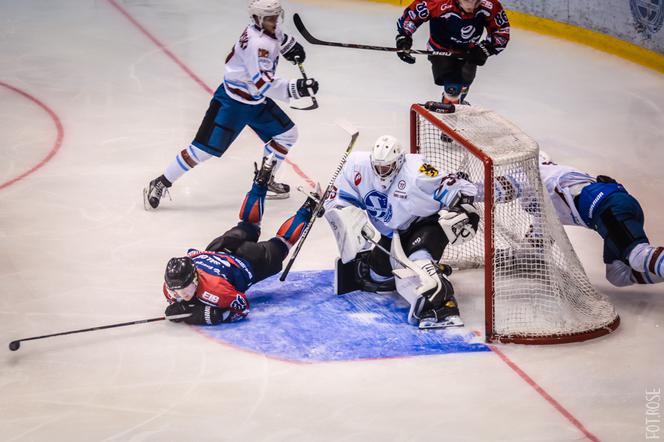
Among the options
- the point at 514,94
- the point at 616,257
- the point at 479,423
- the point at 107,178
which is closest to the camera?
the point at 479,423

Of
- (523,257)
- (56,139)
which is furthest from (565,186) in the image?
(56,139)

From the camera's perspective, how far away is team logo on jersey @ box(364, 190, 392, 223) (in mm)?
5562

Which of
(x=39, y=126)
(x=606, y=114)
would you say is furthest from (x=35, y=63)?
(x=606, y=114)

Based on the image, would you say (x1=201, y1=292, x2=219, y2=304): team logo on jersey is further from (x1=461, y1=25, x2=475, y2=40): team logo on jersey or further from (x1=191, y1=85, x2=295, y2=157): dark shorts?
(x1=461, y1=25, x2=475, y2=40): team logo on jersey

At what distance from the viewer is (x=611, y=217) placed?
18.3 feet

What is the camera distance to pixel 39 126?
826cm

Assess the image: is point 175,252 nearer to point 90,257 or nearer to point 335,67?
point 90,257

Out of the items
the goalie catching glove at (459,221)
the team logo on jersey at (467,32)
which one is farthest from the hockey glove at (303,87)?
the team logo on jersey at (467,32)

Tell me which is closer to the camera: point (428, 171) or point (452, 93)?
point (428, 171)

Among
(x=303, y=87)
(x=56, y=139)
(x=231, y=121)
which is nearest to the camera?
(x=303, y=87)

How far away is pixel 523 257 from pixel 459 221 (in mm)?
363

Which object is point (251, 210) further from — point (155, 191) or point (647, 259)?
point (647, 259)

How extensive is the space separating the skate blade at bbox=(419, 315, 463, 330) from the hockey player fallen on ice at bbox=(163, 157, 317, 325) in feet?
2.69

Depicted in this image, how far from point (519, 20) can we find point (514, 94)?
5.89ft
